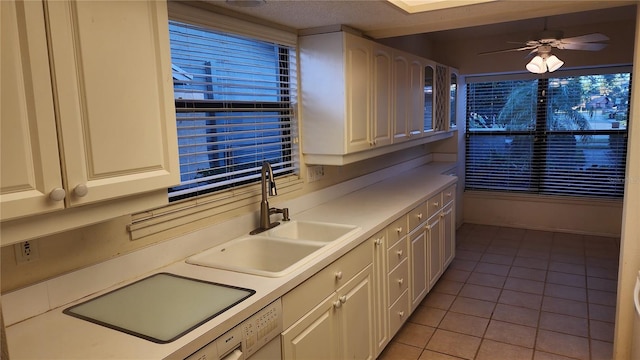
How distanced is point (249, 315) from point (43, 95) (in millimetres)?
918

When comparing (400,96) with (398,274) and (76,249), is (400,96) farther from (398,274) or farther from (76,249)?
(76,249)

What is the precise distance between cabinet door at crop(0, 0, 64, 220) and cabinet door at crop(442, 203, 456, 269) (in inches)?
125

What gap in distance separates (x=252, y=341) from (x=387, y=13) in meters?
1.84

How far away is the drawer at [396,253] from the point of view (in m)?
2.67

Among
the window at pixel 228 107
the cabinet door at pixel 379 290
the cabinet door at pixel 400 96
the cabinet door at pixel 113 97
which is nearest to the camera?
the cabinet door at pixel 113 97

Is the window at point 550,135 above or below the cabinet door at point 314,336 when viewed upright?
above

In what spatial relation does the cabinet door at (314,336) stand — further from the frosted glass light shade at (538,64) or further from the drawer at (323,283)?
the frosted glass light shade at (538,64)

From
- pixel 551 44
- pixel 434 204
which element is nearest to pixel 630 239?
pixel 434 204

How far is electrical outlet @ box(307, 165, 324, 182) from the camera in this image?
2.92 m

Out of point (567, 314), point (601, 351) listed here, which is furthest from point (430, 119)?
point (601, 351)

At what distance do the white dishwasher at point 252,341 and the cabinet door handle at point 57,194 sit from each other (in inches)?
22.8

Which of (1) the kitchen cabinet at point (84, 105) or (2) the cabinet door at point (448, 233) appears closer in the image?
(1) the kitchen cabinet at point (84, 105)

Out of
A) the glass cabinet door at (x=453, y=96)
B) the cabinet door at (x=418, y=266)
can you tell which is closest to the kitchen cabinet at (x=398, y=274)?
the cabinet door at (x=418, y=266)

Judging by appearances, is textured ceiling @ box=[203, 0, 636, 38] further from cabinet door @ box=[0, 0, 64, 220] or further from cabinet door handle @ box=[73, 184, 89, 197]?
cabinet door handle @ box=[73, 184, 89, 197]
